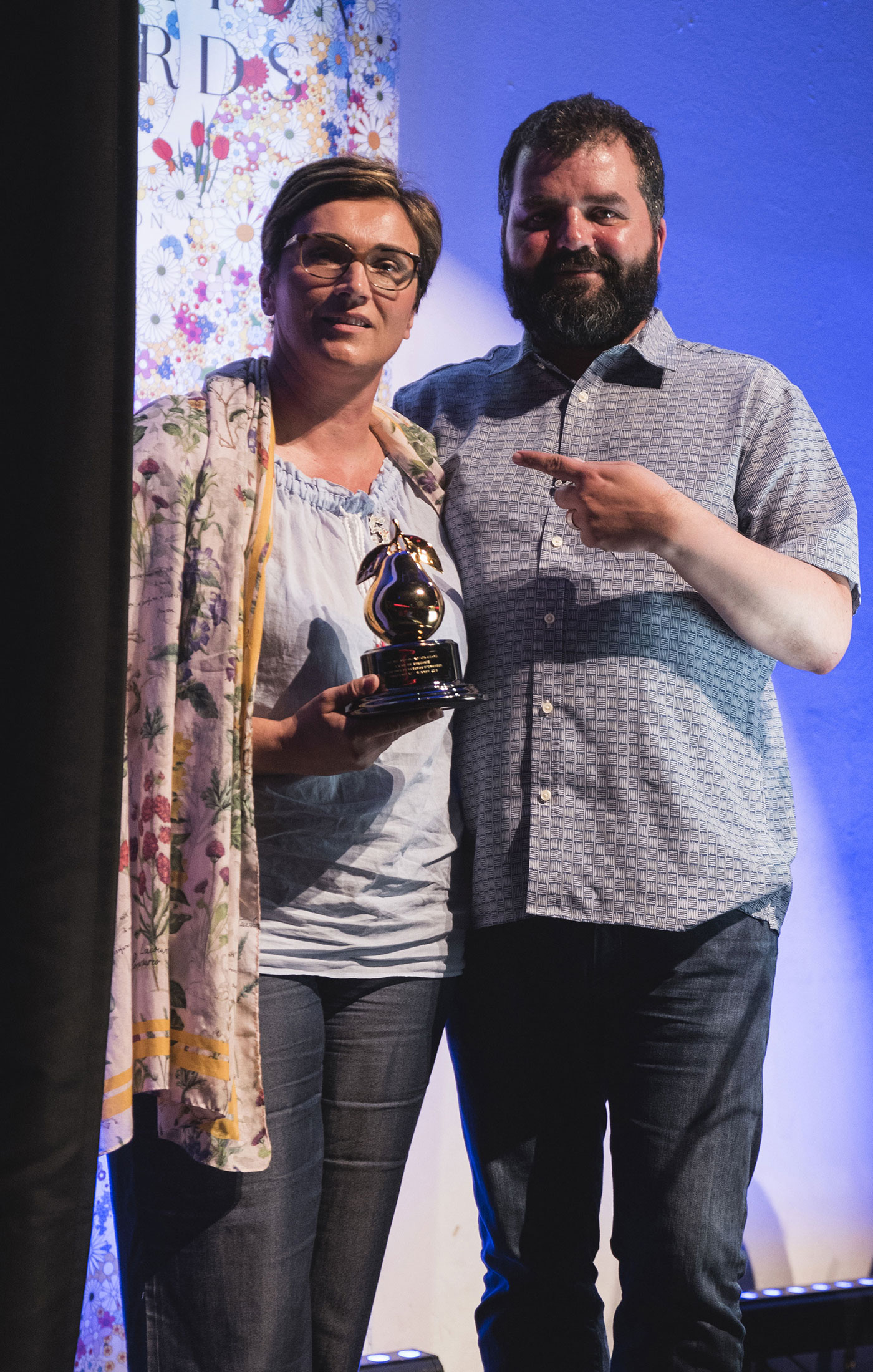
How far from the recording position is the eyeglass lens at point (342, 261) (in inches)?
53.0

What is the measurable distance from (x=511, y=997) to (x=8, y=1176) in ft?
3.18

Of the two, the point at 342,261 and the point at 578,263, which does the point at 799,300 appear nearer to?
the point at 578,263

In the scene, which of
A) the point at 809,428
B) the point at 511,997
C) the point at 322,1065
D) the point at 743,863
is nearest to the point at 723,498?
the point at 809,428

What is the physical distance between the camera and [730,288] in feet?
7.49

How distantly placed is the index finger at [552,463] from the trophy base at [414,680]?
0.74ft

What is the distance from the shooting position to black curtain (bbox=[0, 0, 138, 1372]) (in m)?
0.43

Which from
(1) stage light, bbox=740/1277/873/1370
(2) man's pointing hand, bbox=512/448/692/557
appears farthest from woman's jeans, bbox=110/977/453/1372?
(1) stage light, bbox=740/1277/873/1370

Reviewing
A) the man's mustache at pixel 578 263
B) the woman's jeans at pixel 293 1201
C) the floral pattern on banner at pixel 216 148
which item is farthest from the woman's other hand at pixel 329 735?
the floral pattern on banner at pixel 216 148

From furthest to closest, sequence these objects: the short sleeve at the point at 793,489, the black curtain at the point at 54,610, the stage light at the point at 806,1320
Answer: the stage light at the point at 806,1320 → the short sleeve at the point at 793,489 → the black curtain at the point at 54,610

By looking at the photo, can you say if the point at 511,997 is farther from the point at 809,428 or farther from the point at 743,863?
the point at 809,428

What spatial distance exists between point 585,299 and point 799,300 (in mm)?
1076

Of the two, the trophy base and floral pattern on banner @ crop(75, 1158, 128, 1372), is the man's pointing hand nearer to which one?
the trophy base

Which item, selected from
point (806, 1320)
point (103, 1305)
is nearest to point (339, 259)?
point (103, 1305)

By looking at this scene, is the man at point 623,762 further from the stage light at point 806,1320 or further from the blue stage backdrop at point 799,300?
the stage light at point 806,1320
